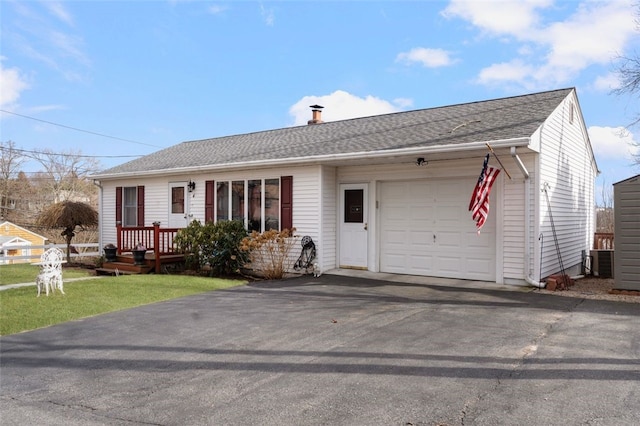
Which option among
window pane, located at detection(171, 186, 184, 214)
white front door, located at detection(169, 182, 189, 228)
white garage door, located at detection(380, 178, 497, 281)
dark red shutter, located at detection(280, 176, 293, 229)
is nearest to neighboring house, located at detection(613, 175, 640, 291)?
white garage door, located at detection(380, 178, 497, 281)

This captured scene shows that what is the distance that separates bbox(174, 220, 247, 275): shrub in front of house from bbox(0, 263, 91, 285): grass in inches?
114

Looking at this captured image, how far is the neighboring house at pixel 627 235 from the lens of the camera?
26.4ft

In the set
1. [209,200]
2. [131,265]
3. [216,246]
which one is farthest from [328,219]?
[131,265]

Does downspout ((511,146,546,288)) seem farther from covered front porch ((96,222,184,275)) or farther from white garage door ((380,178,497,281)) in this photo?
covered front porch ((96,222,184,275))

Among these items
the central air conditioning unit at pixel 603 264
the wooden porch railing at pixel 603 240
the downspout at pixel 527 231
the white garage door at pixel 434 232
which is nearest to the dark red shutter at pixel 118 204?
Answer: the white garage door at pixel 434 232

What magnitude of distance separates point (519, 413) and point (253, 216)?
9529 mm

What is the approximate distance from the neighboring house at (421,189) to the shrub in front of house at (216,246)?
0.98 m

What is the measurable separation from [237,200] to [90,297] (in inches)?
198

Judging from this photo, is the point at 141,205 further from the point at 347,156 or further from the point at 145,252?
the point at 347,156

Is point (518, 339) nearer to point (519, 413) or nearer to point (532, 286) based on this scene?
point (519, 413)

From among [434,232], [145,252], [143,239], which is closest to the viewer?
[434,232]

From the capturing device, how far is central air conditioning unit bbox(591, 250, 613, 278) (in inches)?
452

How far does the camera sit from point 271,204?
38.3 feet

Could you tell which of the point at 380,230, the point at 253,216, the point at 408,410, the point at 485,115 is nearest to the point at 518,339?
the point at 408,410
